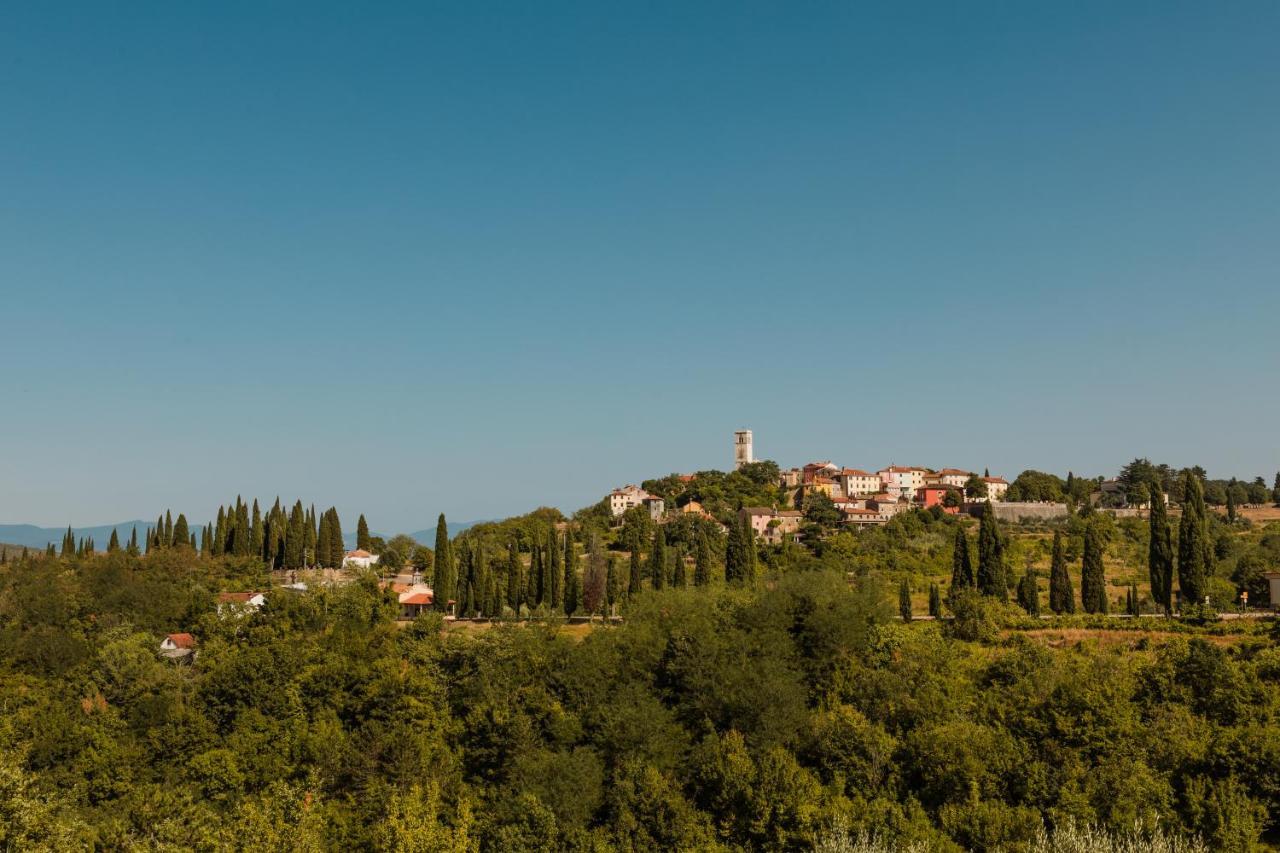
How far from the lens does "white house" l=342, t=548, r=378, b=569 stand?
80.1 m

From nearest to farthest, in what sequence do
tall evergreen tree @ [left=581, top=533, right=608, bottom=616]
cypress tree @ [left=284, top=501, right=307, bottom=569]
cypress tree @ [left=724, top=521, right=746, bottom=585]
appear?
cypress tree @ [left=724, top=521, right=746, bottom=585] → tall evergreen tree @ [left=581, top=533, right=608, bottom=616] → cypress tree @ [left=284, top=501, right=307, bottom=569]

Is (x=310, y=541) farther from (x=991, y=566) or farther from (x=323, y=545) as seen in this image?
(x=991, y=566)

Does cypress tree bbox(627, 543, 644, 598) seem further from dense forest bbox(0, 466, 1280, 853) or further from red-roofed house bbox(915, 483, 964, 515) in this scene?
red-roofed house bbox(915, 483, 964, 515)

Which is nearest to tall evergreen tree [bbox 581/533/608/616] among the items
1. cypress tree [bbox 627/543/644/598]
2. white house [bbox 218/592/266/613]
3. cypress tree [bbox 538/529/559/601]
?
cypress tree [bbox 538/529/559/601]

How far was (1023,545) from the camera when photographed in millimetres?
73000

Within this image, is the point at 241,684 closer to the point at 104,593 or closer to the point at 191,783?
the point at 191,783

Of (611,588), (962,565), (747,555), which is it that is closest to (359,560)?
(611,588)

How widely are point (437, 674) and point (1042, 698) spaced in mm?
21801

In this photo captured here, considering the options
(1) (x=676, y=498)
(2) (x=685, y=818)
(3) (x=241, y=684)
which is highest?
(1) (x=676, y=498)

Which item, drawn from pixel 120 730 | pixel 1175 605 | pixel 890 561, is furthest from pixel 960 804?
pixel 890 561

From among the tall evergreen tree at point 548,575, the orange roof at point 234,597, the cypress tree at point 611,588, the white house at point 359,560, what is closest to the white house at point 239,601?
the orange roof at point 234,597

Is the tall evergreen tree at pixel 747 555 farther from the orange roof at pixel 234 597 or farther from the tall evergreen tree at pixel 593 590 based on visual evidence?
the orange roof at pixel 234 597

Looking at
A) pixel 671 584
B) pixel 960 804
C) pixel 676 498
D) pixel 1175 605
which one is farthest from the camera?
pixel 676 498

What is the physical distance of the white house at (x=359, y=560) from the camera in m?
80.1
